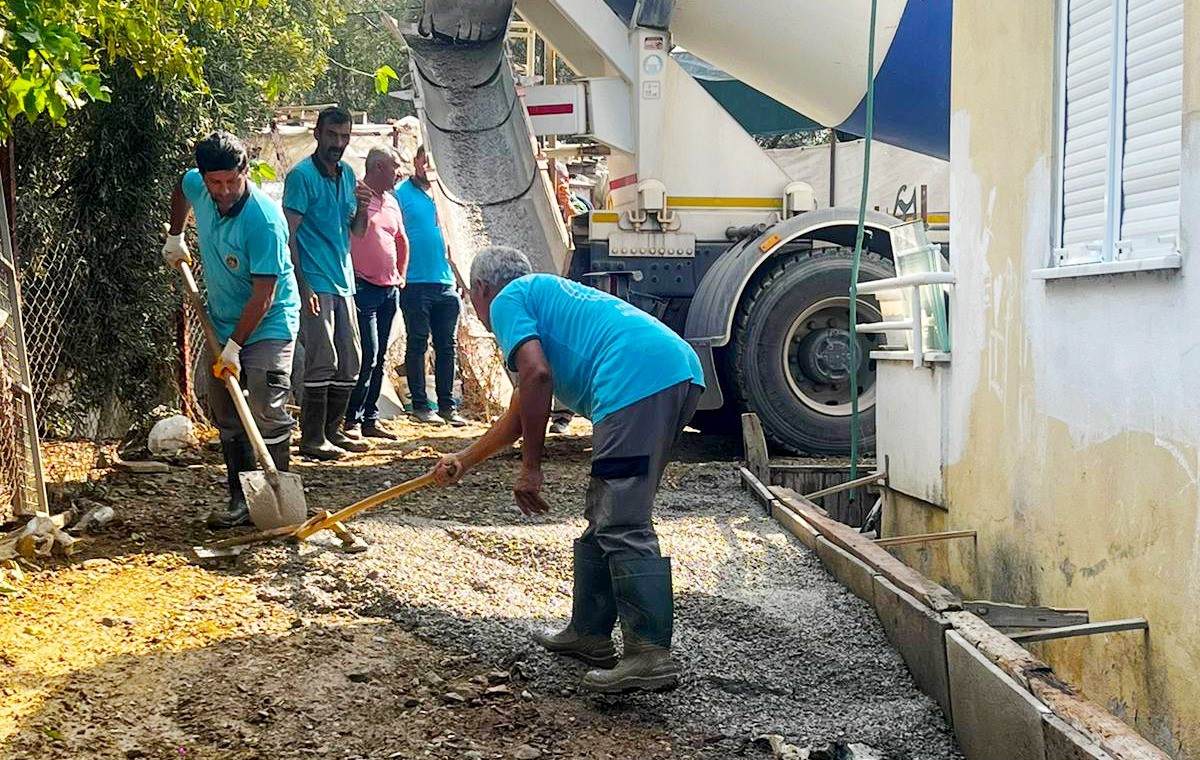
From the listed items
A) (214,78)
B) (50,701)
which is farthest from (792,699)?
(214,78)

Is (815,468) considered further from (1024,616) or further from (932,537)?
(1024,616)

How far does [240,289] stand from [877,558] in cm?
296

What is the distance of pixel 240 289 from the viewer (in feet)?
19.1

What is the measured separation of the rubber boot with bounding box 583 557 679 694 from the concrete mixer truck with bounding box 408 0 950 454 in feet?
13.8

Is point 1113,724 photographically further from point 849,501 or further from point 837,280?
point 837,280

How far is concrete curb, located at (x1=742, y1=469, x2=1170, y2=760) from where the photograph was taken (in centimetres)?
295

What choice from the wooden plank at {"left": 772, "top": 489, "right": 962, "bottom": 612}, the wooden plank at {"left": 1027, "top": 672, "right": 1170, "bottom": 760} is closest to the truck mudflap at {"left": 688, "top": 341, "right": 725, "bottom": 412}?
the wooden plank at {"left": 772, "top": 489, "right": 962, "bottom": 612}

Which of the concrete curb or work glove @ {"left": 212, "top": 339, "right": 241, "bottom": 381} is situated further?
work glove @ {"left": 212, "top": 339, "right": 241, "bottom": 381}

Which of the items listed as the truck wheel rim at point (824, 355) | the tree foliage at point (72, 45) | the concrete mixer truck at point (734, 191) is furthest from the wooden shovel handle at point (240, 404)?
the truck wheel rim at point (824, 355)

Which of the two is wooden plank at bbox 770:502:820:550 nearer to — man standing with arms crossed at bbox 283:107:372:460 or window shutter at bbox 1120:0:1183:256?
window shutter at bbox 1120:0:1183:256

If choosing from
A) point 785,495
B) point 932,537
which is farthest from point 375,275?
point 932,537

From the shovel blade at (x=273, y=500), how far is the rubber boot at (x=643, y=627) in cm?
198

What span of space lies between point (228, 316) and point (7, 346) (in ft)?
2.99

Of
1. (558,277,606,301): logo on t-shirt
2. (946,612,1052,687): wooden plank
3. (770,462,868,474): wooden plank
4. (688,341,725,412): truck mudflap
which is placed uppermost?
(558,277,606,301): logo on t-shirt
